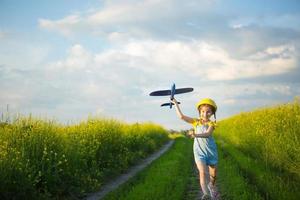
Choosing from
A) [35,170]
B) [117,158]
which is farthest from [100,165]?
[35,170]

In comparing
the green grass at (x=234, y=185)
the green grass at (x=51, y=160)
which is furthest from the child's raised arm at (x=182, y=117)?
the green grass at (x=51, y=160)

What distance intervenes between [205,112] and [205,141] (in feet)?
2.12

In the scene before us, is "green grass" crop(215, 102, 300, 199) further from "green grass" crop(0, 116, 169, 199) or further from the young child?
"green grass" crop(0, 116, 169, 199)

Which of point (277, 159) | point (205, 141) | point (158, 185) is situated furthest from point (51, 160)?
point (277, 159)

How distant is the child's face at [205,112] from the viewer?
34.0ft

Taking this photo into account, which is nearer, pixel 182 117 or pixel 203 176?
pixel 203 176

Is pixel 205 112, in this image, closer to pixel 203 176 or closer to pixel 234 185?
pixel 203 176

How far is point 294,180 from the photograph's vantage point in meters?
13.6

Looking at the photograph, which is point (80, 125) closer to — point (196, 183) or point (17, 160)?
point (196, 183)

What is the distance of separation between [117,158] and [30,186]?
28.6 feet

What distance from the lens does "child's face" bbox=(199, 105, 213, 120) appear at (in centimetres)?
1035

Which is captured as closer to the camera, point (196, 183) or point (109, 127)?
point (196, 183)

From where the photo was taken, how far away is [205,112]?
10.4 meters

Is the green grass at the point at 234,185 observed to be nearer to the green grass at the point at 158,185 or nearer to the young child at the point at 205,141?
the green grass at the point at 158,185
